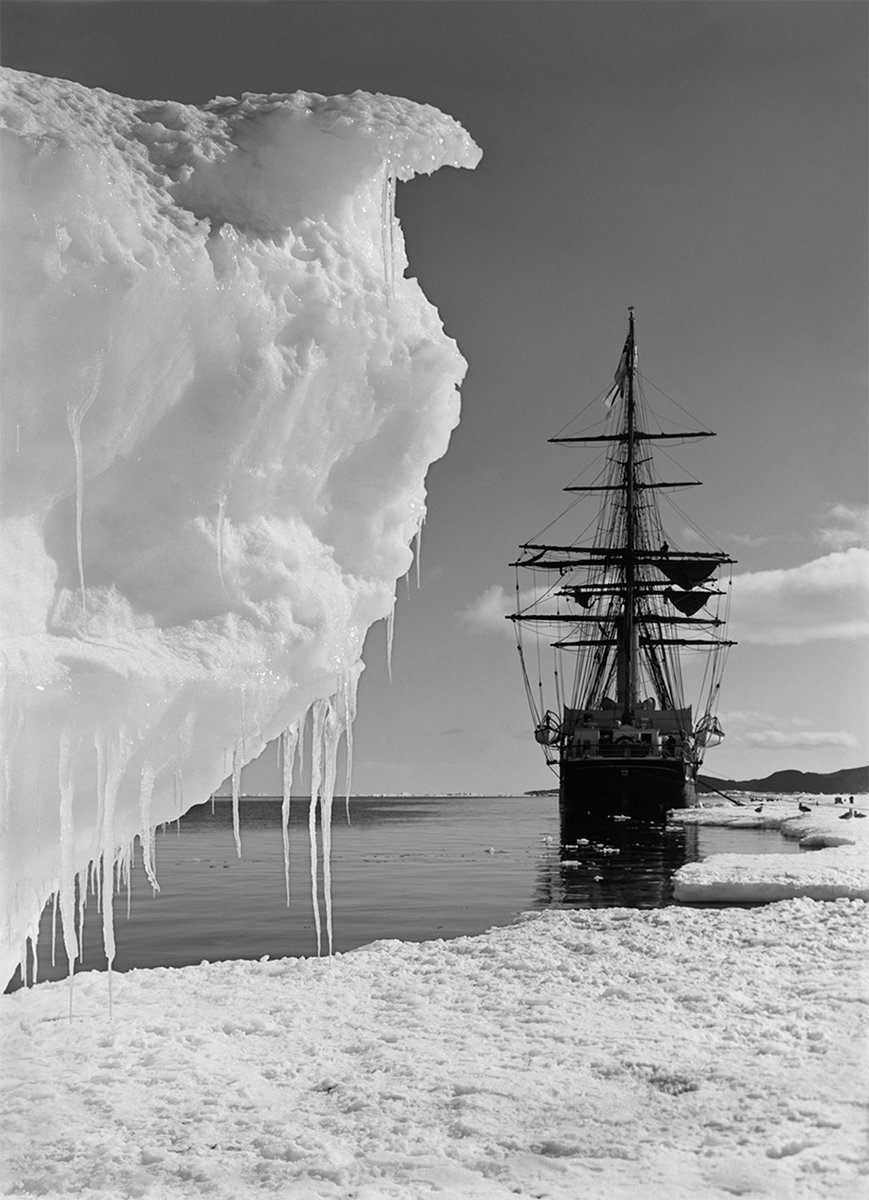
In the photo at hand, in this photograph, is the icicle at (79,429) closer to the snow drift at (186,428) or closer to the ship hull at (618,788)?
the snow drift at (186,428)

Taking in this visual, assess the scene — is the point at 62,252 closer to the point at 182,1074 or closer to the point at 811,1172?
the point at 182,1074

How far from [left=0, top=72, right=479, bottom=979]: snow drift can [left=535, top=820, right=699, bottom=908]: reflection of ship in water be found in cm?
1186

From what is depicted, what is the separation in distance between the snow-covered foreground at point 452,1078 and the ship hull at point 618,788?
4058cm

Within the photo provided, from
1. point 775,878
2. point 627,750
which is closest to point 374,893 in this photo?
point 775,878

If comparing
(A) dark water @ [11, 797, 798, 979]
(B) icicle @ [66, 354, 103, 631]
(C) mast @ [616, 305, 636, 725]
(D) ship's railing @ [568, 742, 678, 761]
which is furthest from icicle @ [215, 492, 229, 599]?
(C) mast @ [616, 305, 636, 725]

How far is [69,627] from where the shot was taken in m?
5.09

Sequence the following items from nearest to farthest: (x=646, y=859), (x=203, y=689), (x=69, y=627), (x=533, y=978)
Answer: (x=69, y=627) → (x=203, y=689) → (x=533, y=978) → (x=646, y=859)

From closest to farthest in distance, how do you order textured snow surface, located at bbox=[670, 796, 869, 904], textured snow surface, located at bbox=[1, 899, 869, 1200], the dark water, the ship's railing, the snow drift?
textured snow surface, located at bbox=[1, 899, 869, 1200], the snow drift, the dark water, textured snow surface, located at bbox=[670, 796, 869, 904], the ship's railing

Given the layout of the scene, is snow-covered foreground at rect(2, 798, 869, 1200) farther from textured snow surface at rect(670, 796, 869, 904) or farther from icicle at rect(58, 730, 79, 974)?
textured snow surface at rect(670, 796, 869, 904)

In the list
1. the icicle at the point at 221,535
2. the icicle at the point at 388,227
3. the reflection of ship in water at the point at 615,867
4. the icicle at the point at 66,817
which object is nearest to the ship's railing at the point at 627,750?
the reflection of ship in water at the point at 615,867

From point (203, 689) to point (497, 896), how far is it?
14367 millimetres

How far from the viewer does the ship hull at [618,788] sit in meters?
50.2

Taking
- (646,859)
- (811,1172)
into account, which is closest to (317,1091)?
(811,1172)

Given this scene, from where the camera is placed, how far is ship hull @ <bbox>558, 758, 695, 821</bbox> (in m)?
50.2
